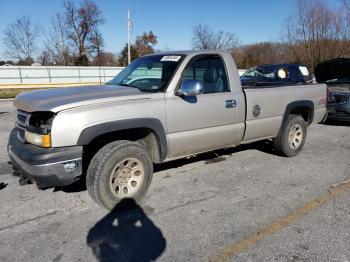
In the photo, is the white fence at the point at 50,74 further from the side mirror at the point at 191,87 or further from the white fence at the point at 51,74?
the side mirror at the point at 191,87

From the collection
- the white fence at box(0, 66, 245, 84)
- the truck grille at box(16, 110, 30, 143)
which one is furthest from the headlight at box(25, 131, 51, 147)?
the white fence at box(0, 66, 245, 84)

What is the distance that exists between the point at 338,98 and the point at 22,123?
8534 mm

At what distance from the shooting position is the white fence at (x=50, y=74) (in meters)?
30.7

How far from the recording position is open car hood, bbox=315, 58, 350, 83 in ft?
33.2

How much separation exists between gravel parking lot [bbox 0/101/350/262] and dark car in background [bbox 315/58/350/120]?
443cm

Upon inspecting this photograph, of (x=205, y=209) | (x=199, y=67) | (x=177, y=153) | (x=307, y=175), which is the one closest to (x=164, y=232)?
(x=205, y=209)

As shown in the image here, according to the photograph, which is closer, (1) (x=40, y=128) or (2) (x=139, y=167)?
(1) (x=40, y=128)

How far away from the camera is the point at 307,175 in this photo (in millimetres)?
5180

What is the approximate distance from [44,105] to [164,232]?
182cm

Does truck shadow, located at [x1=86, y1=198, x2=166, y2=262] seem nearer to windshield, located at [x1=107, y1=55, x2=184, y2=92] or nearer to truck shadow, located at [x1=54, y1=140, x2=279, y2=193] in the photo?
truck shadow, located at [x1=54, y1=140, x2=279, y2=193]

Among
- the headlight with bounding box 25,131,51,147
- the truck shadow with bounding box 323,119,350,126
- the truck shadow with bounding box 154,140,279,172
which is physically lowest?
the truck shadow with bounding box 323,119,350,126

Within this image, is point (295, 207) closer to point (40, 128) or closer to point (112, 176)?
point (112, 176)

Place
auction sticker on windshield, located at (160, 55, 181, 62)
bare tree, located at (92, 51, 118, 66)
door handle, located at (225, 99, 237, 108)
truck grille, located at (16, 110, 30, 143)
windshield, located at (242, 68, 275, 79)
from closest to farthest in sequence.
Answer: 1. truck grille, located at (16, 110, 30, 143)
2. auction sticker on windshield, located at (160, 55, 181, 62)
3. door handle, located at (225, 99, 237, 108)
4. windshield, located at (242, 68, 275, 79)
5. bare tree, located at (92, 51, 118, 66)

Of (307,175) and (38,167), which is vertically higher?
(38,167)
